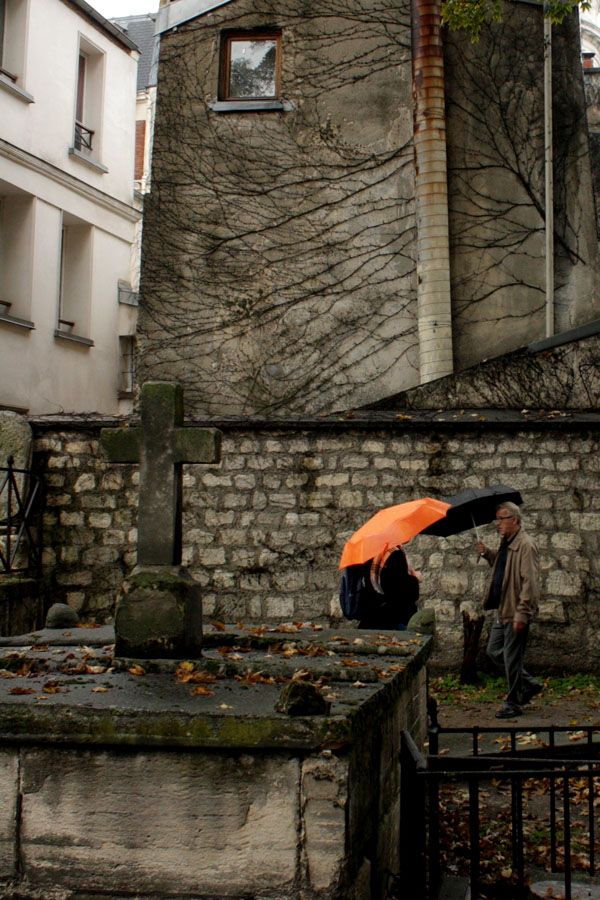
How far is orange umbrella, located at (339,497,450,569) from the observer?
21.4 feet

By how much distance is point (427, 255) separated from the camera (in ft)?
36.9

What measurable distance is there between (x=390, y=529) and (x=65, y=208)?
11.9 metres

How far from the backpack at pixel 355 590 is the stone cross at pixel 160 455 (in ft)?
7.38

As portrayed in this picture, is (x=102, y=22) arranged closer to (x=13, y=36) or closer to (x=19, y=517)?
(x=13, y=36)

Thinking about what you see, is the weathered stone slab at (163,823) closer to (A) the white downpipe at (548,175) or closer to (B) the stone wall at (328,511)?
(B) the stone wall at (328,511)

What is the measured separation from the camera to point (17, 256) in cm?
1566

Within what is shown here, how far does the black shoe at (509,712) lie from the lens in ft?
25.0

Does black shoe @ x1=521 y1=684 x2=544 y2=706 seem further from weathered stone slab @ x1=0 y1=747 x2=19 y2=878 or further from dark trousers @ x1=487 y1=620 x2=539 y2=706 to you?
weathered stone slab @ x1=0 y1=747 x2=19 y2=878

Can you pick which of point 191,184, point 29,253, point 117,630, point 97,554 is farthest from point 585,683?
point 29,253

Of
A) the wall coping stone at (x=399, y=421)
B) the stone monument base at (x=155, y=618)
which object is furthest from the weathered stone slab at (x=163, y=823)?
the wall coping stone at (x=399, y=421)

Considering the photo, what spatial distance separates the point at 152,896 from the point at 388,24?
10909mm

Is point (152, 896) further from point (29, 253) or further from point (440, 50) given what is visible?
point (29, 253)

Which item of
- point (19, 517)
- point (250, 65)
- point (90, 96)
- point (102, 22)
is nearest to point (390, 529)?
point (19, 517)

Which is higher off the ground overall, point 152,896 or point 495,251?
point 495,251
